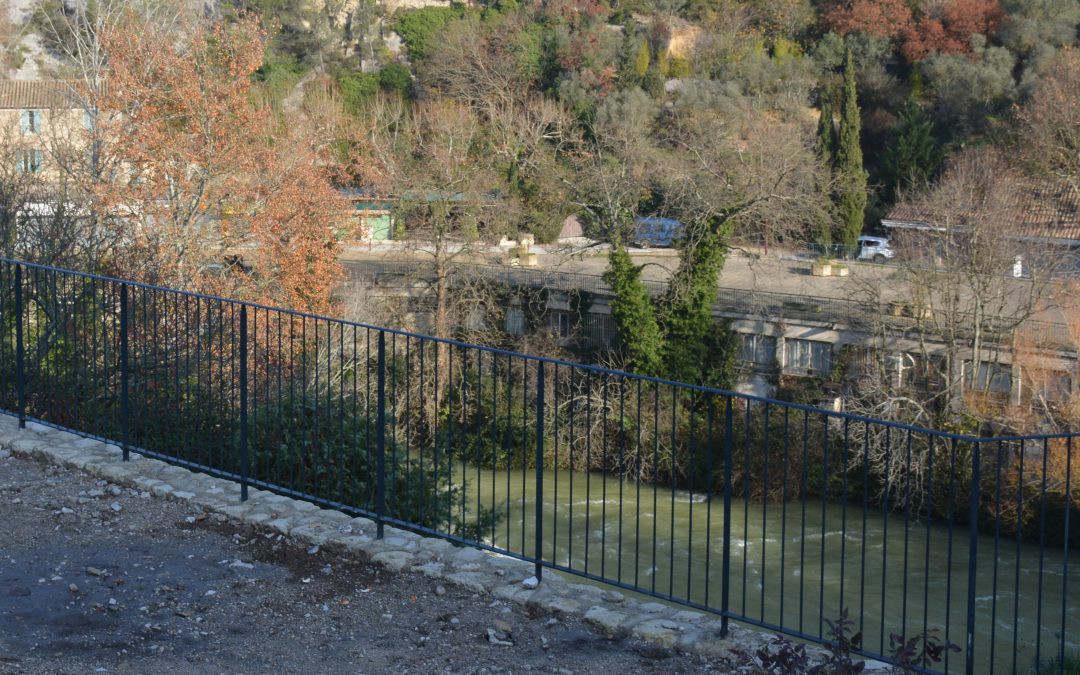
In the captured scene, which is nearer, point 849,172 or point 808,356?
point 808,356

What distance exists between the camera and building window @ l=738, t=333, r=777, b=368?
31.6 m

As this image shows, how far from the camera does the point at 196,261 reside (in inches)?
847

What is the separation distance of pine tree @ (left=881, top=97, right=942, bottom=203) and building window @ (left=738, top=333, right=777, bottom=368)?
43.2 feet

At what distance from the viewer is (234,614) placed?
18.5 ft

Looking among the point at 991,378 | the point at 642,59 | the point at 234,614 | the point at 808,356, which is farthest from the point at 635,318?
the point at 234,614

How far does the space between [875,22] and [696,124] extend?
43.0 ft

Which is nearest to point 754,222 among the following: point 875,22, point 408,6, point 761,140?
point 761,140

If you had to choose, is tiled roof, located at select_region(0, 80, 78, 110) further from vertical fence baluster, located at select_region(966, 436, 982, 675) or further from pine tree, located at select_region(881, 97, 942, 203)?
vertical fence baluster, located at select_region(966, 436, 982, 675)

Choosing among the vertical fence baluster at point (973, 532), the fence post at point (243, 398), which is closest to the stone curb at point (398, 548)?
the fence post at point (243, 398)

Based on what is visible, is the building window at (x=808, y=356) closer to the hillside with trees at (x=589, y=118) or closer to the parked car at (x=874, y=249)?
the hillside with trees at (x=589, y=118)

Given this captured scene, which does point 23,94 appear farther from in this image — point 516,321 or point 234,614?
point 234,614

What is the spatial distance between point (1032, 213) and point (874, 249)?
5191 mm

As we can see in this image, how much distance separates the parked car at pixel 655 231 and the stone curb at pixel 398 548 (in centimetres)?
2652

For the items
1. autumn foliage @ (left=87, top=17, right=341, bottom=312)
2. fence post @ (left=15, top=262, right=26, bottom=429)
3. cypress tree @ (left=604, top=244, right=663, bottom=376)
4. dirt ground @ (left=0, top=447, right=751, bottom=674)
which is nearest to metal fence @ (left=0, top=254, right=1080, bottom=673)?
fence post @ (left=15, top=262, right=26, bottom=429)
